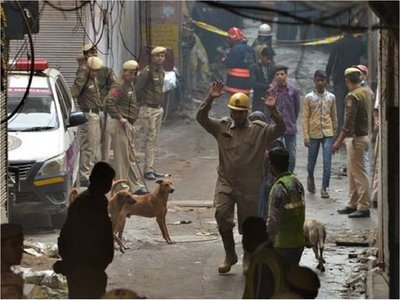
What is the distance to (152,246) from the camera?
13.3m

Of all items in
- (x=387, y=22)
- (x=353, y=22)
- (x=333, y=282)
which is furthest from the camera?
(x=333, y=282)

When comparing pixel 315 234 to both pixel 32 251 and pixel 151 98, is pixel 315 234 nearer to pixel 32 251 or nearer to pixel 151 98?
pixel 32 251

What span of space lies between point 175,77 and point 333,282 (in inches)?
431

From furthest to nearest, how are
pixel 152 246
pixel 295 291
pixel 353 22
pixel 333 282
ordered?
pixel 152 246
pixel 333 282
pixel 353 22
pixel 295 291

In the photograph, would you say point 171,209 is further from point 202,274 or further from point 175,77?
point 175,77

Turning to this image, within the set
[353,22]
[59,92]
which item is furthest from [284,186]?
[59,92]

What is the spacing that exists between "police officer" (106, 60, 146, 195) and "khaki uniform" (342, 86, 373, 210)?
2.95 meters

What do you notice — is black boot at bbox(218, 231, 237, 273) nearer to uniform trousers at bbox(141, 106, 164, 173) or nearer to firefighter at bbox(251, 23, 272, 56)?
uniform trousers at bbox(141, 106, 164, 173)

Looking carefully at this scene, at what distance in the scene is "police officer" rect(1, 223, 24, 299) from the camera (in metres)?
8.15

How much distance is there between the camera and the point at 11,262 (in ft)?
26.8

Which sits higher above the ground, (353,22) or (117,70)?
(353,22)

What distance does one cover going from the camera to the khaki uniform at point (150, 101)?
681 inches

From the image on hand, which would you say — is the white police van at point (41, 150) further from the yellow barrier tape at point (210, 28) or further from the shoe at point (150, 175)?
the yellow barrier tape at point (210, 28)

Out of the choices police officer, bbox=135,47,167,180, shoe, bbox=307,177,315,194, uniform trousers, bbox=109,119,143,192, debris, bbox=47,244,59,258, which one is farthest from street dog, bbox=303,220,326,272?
police officer, bbox=135,47,167,180
